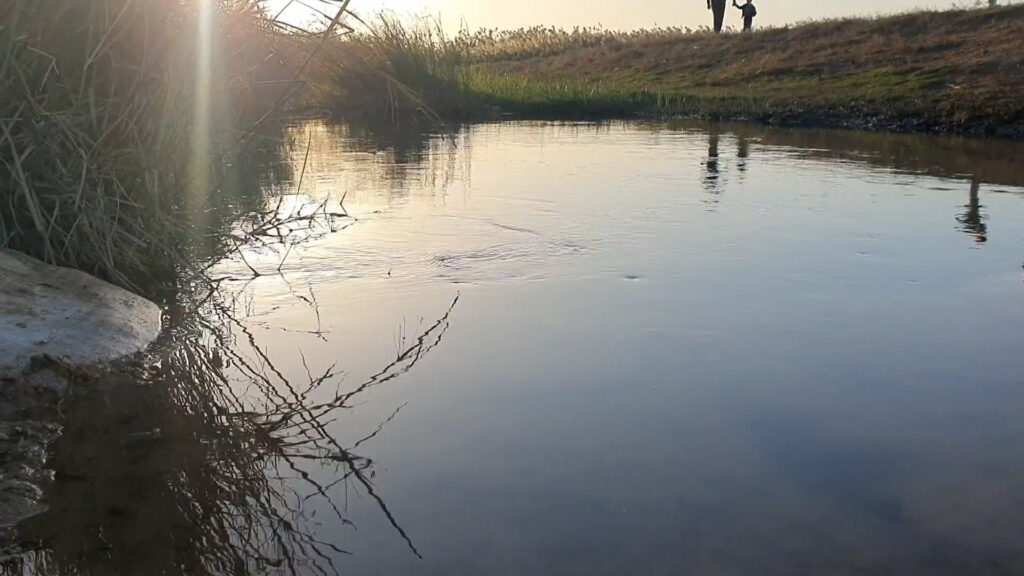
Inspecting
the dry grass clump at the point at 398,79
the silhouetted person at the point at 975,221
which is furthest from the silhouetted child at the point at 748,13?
the silhouetted person at the point at 975,221

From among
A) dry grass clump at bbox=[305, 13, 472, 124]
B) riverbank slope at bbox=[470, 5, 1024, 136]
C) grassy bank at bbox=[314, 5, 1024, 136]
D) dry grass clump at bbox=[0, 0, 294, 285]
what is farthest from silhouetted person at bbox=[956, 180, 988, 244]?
dry grass clump at bbox=[305, 13, 472, 124]

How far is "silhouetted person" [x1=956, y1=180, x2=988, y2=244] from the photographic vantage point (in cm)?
562

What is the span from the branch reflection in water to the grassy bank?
7510 millimetres

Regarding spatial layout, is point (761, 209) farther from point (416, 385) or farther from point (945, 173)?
point (416, 385)

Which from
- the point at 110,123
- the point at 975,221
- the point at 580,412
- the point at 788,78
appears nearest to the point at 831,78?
the point at 788,78

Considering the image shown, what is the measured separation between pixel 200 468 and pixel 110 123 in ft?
6.31

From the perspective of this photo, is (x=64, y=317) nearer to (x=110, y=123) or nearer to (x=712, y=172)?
(x=110, y=123)

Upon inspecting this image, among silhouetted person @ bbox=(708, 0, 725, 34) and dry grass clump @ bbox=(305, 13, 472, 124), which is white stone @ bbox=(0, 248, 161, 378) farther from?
silhouetted person @ bbox=(708, 0, 725, 34)

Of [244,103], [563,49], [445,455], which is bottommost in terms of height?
[445,455]

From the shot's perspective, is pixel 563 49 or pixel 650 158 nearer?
pixel 650 158

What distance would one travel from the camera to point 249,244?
17.4ft

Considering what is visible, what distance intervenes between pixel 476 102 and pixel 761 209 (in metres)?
11.2

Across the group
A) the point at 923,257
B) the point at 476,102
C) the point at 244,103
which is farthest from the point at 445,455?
the point at 476,102

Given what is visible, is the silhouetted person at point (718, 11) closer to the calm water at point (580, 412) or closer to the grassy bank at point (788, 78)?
the grassy bank at point (788, 78)
